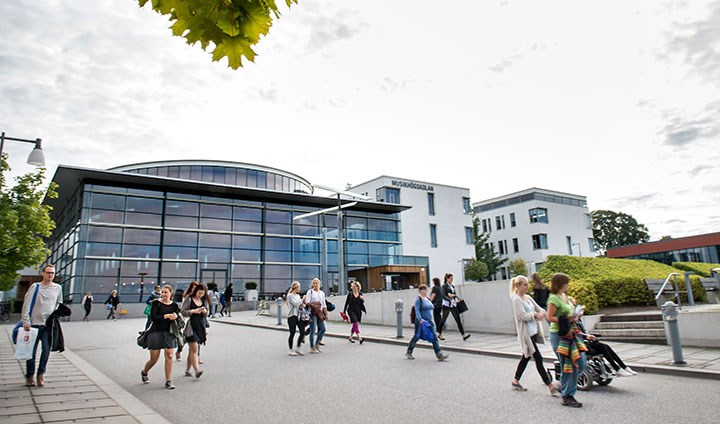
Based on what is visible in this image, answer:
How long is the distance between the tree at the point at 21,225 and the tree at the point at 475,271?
37.6m

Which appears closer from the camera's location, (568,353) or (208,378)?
(568,353)

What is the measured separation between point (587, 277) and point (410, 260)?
95.9ft

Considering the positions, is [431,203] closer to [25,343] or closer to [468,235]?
[468,235]

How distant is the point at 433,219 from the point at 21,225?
117ft

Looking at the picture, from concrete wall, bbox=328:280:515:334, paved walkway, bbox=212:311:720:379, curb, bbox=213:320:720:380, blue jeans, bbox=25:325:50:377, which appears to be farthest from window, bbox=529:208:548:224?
blue jeans, bbox=25:325:50:377

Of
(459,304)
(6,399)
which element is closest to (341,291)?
(459,304)

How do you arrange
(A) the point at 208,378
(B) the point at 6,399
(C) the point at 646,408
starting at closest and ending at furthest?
(C) the point at 646,408 → (B) the point at 6,399 → (A) the point at 208,378

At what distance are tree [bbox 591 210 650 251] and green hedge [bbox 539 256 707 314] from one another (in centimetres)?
8223

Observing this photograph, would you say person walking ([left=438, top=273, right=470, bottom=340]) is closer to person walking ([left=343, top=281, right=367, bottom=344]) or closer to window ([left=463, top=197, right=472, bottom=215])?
person walking ([left=343, top=281, right=367, bottom=344])

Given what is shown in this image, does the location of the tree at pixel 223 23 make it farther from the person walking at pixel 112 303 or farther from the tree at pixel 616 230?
the tree at pixel 616 230

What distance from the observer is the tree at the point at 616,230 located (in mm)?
89625

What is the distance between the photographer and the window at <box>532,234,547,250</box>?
56531 millimetres

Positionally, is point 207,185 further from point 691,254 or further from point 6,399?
point 691,254

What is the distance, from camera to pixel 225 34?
9.26 feet
